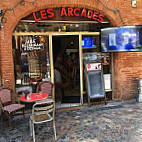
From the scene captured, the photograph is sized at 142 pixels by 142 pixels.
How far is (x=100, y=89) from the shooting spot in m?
5.80

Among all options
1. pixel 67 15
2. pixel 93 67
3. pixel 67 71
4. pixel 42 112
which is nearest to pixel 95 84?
pixel 93 67

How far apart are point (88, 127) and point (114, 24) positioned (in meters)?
3.53

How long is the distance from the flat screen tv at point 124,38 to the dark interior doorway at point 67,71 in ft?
4.57

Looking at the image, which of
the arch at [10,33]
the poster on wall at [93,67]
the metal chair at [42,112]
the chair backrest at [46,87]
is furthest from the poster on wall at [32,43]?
the metal chair at [42,112]

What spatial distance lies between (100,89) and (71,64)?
100 inches

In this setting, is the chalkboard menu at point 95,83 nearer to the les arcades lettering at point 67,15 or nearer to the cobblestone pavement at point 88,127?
the cobblestone pavement at point 88,127

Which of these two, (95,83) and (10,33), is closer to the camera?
(10,33)

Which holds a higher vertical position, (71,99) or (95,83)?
(95,83)

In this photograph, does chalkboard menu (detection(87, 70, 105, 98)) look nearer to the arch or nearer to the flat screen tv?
the flat screen tv

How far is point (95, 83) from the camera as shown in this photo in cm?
581

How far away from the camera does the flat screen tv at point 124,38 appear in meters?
5.34

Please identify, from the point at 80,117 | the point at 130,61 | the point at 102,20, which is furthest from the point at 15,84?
the point at 130,61

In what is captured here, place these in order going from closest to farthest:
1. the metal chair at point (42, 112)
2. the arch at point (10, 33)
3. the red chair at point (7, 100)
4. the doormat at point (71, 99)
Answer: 1. the metal chair at point (42, 112)
2. the red chair at point (7, 100)
3. the arch at point (10, 33)
4. the doormat at point (71, 99)

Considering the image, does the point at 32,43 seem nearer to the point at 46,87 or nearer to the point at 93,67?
the point at 46,87
